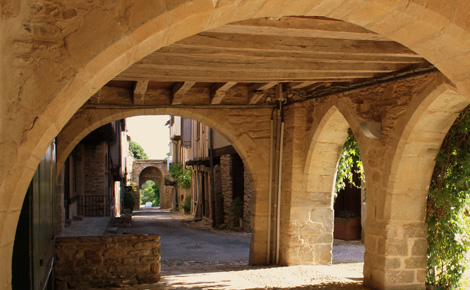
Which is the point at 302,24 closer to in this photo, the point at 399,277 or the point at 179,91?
the point at 399,277

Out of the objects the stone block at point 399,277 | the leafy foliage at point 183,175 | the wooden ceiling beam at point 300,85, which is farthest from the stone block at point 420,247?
the leafy foliage at point 183,175

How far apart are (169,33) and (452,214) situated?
13.9 feet

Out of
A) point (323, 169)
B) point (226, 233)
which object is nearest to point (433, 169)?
point (323, 169)

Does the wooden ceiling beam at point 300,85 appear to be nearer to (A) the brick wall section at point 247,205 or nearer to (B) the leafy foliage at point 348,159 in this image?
(B) the leafy foliage at point 348,159

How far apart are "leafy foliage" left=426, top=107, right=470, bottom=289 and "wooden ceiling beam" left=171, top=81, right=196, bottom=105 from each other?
3008mm

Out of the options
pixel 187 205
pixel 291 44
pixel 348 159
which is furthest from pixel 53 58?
pixel 187 205

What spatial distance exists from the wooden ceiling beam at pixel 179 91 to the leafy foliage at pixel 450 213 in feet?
9.87

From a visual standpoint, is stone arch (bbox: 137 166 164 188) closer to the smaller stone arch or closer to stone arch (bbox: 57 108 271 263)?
the smaller stone arch

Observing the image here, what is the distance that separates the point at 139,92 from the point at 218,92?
3.50 ft

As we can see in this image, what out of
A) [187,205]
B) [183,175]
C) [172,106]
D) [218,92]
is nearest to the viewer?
[218,92]

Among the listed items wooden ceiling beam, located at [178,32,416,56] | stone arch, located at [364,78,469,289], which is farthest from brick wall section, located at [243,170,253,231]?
wooden ceiling beam, located at [178,32,416,56]

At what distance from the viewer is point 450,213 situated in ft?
16.6

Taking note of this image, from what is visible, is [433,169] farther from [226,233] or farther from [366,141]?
[226,233]

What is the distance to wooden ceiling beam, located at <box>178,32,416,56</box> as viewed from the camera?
3.69 meters
